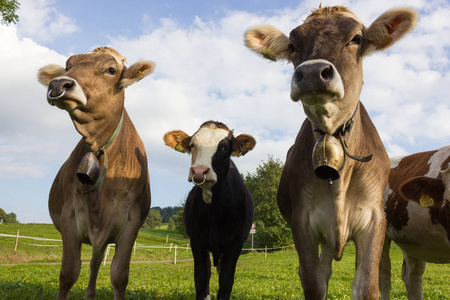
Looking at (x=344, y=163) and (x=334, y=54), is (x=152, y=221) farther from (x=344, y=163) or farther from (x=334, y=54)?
(x=334, y=54)

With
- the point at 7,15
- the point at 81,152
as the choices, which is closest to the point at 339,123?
the point at 81,152

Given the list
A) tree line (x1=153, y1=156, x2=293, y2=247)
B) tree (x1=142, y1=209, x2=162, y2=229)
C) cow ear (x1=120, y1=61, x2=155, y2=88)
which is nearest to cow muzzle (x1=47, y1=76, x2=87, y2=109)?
cow ear (x1=120, y1=61, x2=155, y2=88)

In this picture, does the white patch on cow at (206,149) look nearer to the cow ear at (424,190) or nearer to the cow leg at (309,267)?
the cow leg at (309,267)

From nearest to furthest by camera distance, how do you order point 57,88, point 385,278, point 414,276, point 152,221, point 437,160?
point 57,88
point 437,160
point 385,278
point 414,276
point 152,221

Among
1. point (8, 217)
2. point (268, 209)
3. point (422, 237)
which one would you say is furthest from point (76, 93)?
point (8, 217)

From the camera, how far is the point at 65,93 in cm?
390

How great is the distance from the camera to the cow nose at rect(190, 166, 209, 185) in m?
5.19

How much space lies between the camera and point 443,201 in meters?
4.68

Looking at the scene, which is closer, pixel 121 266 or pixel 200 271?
pixel 121 266

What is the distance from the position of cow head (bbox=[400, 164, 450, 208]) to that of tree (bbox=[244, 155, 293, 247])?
40897 millimetres

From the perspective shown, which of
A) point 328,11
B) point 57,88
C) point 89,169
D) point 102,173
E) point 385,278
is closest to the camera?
point 328,11

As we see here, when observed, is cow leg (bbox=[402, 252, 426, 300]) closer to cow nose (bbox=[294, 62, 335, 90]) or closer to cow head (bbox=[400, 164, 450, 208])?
cow head (bbox=[400, 164, 450, 208])

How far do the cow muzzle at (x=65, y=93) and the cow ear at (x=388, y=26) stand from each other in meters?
2.80

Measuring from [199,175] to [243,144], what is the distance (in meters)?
1.34
